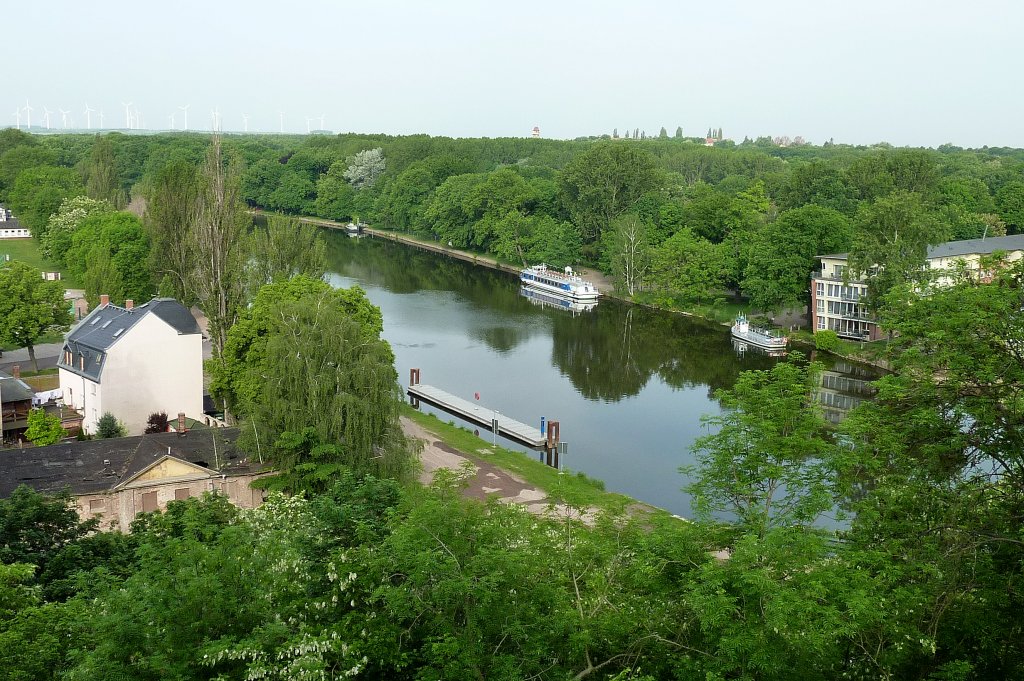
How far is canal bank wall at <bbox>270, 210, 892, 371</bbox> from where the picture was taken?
4704cm

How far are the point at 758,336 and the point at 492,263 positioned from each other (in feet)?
103

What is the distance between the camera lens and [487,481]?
28.4m

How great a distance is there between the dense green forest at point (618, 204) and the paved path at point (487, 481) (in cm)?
1851

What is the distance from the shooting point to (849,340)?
48969mm

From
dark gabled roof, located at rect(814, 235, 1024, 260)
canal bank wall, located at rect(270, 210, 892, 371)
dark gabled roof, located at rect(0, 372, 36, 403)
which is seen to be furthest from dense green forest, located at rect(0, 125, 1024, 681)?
dark gabled roof, located at rect(814, 235, 1024, 260)

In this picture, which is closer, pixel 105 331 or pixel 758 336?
pixel 105 331

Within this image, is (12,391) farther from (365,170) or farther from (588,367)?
(365,170)

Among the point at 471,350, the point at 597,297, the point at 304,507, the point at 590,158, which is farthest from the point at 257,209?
the point at 304,507

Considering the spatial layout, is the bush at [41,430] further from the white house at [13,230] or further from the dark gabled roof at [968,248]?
the white house at [13,230]

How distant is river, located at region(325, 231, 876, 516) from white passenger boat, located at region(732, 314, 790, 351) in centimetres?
91

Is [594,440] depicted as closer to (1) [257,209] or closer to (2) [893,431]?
(2) [893,431]

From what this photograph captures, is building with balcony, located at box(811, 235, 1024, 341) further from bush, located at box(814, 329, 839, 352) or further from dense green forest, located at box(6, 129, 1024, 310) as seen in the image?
bush, located at box(814, 329, 839, 352)

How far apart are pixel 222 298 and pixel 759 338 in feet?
88.5

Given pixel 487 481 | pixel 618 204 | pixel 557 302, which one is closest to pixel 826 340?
pixel 557 302
